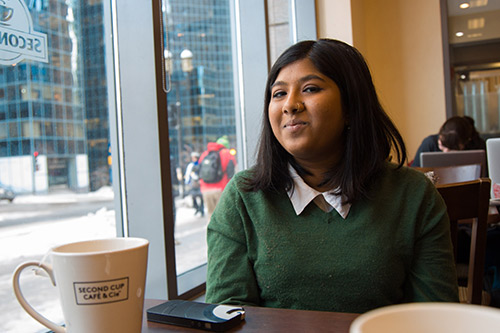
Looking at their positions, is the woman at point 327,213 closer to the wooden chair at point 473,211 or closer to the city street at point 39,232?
the wooden chair at point 473,211

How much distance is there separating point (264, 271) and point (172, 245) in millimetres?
1391

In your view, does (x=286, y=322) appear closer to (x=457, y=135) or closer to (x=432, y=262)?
(x=432, y=262)

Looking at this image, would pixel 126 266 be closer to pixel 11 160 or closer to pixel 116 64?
pixel 11 160

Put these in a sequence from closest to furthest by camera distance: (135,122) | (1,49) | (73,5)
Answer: (1,49)
(73,5)
(135,122)

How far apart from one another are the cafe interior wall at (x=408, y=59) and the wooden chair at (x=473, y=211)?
13.7ft

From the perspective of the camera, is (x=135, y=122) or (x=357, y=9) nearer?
(x=135, y=122)

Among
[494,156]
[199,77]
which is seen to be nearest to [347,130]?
[494,156]

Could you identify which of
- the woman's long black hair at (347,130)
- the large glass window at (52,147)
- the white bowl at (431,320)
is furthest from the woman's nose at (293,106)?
the large glass window at (52,147)

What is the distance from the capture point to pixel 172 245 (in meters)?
2.31

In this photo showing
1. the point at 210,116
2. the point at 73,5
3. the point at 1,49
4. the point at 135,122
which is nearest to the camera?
the point at 1,49

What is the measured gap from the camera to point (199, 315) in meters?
0.71

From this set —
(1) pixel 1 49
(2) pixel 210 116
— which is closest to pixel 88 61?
(1) pixel 1 49

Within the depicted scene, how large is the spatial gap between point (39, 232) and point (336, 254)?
4.29 feet

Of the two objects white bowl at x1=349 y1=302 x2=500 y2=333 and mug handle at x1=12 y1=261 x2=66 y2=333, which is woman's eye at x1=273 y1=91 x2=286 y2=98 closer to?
mug handle at x1=12 y1=261 x2=66 y2=333
